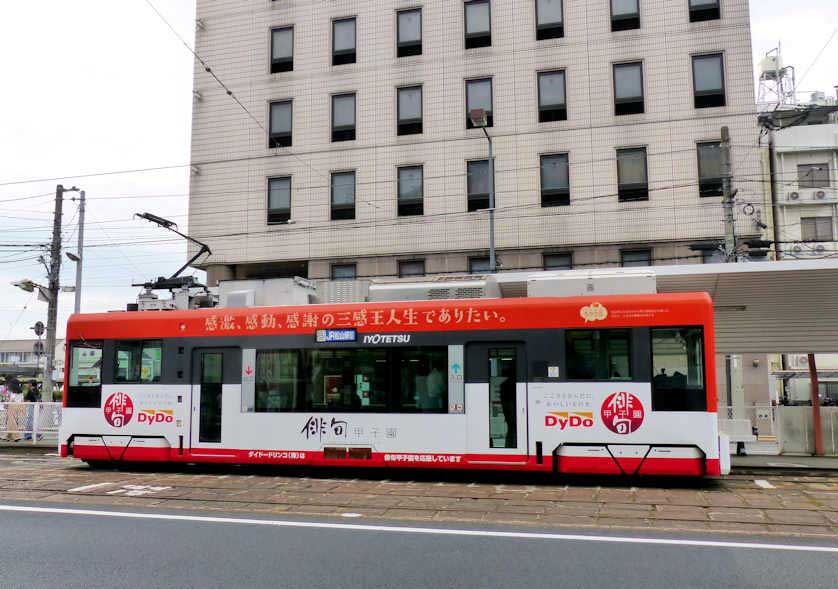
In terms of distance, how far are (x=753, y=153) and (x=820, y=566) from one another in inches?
866

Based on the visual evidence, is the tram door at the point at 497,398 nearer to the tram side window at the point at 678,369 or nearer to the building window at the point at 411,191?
the tram side window at the point at 678,369

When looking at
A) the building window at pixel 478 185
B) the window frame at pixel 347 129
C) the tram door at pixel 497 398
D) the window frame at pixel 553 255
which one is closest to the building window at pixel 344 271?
the window frame at pixel 347 129

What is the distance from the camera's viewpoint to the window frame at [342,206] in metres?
28.1

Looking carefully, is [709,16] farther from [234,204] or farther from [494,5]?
[234,204]

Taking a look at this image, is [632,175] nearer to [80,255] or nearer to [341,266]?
[341,266]

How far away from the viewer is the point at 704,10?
25938mm

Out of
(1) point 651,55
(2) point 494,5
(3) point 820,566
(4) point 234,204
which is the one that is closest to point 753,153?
(1) point 651,55

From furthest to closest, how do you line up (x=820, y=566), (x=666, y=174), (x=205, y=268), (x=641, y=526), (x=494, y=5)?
(x=205, y=268) → (x=494, y=5) → (x=666, y=174) → (x=641, y=526) → (x=820, y=566)

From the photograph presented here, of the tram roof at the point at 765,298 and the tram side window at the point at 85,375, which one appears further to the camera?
the tram side window at the point at 85,375

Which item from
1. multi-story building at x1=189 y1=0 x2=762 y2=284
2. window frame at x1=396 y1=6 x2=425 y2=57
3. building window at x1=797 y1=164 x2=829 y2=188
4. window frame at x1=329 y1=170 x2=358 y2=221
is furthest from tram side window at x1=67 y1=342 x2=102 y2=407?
building window at x1=797 y1=164 x2=829 y2=188

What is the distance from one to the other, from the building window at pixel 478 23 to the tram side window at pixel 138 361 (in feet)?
62.1

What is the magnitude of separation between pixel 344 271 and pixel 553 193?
8637 mm

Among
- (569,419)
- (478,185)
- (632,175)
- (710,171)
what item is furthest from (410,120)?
(569,419)

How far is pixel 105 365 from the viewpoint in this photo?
14203mm
